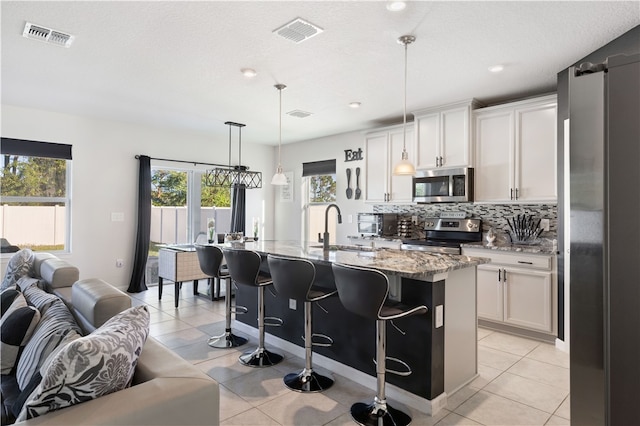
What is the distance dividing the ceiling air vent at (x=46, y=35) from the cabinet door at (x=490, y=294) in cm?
442

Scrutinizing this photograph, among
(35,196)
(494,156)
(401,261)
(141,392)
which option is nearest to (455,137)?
(494,156)

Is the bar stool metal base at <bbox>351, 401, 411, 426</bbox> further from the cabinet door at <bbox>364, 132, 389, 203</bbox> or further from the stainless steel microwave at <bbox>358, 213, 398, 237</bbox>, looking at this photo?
the cabinet door at <bbox>364, 132, 389, 203</bbox>

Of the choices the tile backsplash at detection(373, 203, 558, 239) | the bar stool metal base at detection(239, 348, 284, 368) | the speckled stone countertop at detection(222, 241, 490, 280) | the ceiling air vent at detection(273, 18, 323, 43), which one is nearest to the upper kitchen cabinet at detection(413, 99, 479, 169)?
the tile backsplash at detection(373, 203, 558, 239)

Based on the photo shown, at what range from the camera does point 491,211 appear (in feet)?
15.6

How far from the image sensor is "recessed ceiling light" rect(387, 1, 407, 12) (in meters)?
2.42

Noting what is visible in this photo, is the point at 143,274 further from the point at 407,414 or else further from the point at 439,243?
the point at 407,414

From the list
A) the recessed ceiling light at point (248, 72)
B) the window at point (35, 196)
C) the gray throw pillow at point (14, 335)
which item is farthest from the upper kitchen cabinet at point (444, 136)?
the window at point (35, 196)

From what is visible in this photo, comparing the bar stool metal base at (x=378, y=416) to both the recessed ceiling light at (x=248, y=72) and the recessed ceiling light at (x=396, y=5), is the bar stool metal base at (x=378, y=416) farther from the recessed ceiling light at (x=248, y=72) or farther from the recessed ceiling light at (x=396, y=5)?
the recessed ceiling light at (x=248, y=72)

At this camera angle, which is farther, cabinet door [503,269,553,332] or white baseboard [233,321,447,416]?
cabinet door [503,269,553,332]

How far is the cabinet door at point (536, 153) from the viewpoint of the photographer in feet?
12.9

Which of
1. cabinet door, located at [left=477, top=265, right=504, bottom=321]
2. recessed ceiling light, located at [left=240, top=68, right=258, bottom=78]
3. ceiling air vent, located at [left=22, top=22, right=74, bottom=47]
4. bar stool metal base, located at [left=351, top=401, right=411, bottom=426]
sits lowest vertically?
bar stool metal base, located at [left=351, top=401, right=411, bottom=426]

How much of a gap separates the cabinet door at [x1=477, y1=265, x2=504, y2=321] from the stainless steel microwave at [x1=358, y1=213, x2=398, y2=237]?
158 cm

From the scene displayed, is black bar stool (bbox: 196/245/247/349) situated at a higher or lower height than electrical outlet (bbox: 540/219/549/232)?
lower

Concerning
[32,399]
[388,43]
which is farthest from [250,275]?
[388,43]
